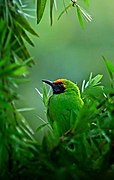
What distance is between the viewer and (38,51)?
374cm

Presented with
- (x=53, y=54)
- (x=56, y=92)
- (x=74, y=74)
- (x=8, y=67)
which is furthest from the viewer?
(x=53, y=54)

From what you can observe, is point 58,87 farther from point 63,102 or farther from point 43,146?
point 43,146

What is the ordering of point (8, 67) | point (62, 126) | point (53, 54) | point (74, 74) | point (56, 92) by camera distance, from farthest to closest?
point (53, 54), point (74, 74), point (56, 92), point (62, 126), point (8, 67)

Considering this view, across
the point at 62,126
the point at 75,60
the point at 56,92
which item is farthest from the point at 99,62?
the point at 62,126

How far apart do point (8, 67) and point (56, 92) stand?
50cm

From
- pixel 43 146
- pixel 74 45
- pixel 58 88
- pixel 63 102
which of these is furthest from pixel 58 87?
pixel 74 45

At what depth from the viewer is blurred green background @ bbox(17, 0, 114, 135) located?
3.63 metres

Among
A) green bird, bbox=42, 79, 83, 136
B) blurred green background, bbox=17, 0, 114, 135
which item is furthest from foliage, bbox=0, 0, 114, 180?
blurred green background, bbox=17, 0, 114, 135

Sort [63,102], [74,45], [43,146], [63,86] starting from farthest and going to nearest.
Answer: [74,45] → [63,86] → [63,102] → [43,146]

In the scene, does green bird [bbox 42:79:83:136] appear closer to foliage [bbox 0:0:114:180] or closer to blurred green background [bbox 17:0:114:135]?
foliage [bbox 0:0:114:180]

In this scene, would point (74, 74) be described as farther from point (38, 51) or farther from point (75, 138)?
point (75, 138)

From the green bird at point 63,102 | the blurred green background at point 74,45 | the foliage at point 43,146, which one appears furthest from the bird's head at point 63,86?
the blurred green background at point 74,45

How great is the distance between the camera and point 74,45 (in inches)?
153

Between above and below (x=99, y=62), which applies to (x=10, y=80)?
above
